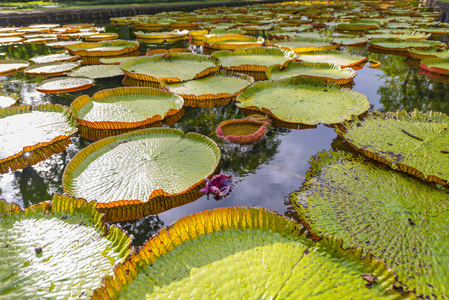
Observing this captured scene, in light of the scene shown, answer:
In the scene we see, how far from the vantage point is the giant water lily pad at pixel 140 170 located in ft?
5.08

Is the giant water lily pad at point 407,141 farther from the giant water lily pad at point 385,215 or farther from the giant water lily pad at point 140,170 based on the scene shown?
the giant water lily pad at point 140,170

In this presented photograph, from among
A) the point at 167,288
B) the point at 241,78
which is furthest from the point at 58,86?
the point at 167,288

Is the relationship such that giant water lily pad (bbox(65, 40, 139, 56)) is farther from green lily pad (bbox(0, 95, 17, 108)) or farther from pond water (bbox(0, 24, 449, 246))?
green lily pad (bbox(0, 95, 17, 108))

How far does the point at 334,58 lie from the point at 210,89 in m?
2.72

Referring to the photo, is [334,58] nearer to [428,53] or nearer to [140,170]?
[428,53]

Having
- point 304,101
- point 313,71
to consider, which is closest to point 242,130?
point 304,101

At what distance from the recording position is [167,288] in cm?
97

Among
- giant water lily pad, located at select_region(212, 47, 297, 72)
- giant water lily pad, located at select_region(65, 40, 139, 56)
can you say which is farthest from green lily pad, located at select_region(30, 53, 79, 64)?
giant water lily pad, located at select_region(212, 47, 297, 72)

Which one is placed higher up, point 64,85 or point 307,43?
point 307,43

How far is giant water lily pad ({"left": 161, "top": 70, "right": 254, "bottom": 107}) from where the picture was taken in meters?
2.92

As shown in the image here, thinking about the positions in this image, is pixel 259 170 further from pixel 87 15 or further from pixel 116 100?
pixel 87 15

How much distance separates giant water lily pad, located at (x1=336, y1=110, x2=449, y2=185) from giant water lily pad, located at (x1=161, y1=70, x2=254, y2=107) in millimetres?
1426

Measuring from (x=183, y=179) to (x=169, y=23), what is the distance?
29.8 ft

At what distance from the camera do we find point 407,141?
1.90 meters
